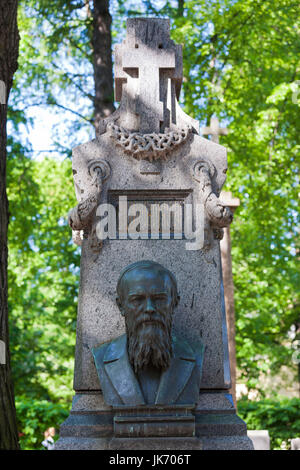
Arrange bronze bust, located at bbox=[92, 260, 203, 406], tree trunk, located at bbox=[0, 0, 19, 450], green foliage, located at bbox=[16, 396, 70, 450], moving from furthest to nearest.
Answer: green foliage, located at bbox=[16, 396, 70, 450]
tree trunk, located at bbox=[0, 0, 19, 450]
bronze bust, located at bbox=[92, 260, 203, 406]

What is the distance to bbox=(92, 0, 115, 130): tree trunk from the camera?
40.9 feet

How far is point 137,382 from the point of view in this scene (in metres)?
4.30

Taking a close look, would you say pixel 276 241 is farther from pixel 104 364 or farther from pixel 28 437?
pixel 104 364

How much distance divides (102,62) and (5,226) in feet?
25.2

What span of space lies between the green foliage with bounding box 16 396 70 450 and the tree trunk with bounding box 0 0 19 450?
226 inches

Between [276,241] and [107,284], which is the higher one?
[276,241]

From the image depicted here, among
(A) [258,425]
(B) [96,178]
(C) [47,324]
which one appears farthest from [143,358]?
(C) [47,324]

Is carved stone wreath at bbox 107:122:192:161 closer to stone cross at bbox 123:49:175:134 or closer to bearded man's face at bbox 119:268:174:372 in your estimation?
stone cross at bbox 123:49:175:134

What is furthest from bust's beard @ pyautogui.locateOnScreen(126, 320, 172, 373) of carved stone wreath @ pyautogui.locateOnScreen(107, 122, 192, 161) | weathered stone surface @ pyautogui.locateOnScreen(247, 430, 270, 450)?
weathered stone surface @ pyautogui.locateOnScreen(247, 430, 270, 450)

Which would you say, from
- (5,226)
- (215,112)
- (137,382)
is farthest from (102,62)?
(137,382)

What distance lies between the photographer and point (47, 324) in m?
22.9

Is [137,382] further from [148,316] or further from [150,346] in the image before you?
[148,316]

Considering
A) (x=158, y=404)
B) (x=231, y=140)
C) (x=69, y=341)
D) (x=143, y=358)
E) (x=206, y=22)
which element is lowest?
(x=158, y=404)
